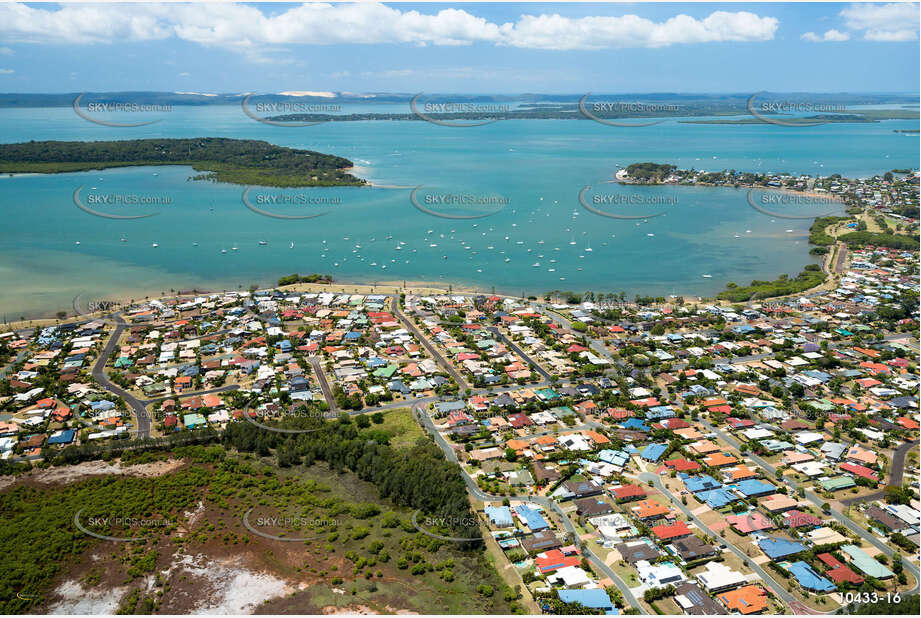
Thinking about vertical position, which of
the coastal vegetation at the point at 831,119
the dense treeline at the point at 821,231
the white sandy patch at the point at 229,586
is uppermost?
the coastal vegetation at the point at 831,119

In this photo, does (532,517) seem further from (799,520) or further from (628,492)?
(799,520)

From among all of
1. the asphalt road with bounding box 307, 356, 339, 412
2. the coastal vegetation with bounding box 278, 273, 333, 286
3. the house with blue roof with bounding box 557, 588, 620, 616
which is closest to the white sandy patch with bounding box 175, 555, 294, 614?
the house with blue roof with bounding box 557, 588, 620, 616

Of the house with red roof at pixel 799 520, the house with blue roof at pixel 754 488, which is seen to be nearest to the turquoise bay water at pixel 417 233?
the house with blue roof at pixel 754 488

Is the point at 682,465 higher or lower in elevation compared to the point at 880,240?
lower

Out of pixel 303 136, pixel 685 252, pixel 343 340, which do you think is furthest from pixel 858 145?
pixel 343 340

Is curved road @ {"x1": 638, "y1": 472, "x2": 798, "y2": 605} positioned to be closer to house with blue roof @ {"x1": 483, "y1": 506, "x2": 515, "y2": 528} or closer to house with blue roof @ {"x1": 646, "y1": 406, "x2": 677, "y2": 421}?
house with blue roof @ {"x1": 646, "y1": 406, "x2": 677, "y2": 421}

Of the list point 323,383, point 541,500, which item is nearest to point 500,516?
point 541,500

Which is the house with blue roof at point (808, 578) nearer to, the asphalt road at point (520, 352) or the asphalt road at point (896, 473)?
the asphalt road at point (896, 473)
